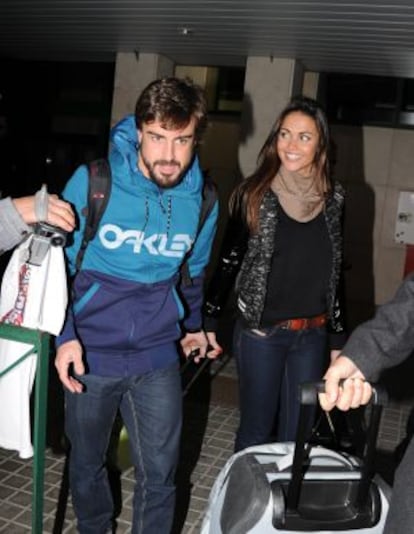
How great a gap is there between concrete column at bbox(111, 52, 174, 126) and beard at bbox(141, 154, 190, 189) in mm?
6614

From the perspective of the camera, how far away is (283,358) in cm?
297

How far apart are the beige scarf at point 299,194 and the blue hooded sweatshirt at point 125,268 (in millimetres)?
633

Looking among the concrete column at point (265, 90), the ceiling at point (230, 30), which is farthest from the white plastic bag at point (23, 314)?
the concrete column at point (265, 90)

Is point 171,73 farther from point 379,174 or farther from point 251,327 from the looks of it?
point 251,327

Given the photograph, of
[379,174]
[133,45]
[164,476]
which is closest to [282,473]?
[164,476]

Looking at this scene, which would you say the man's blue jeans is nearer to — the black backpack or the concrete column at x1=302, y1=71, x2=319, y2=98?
the black backpack

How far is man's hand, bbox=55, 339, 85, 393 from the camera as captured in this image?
234 cm

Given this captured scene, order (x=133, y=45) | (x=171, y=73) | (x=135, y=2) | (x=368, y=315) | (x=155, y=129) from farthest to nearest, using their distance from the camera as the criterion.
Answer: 1. (x=368, y=315)
2. (x=171, y=73)
3. (x=133, y=45)
4. (x=135, y=2)
5. (x=155, y=129)

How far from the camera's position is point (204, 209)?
105 inches

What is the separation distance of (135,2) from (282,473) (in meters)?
5.82

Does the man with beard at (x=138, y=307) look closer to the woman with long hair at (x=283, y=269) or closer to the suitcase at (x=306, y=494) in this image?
the woman with long hair at (x=283, y=269)

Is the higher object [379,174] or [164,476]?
[379,174]

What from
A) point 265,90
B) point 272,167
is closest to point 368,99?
point 265,90

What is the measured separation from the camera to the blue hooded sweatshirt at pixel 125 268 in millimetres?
2398
